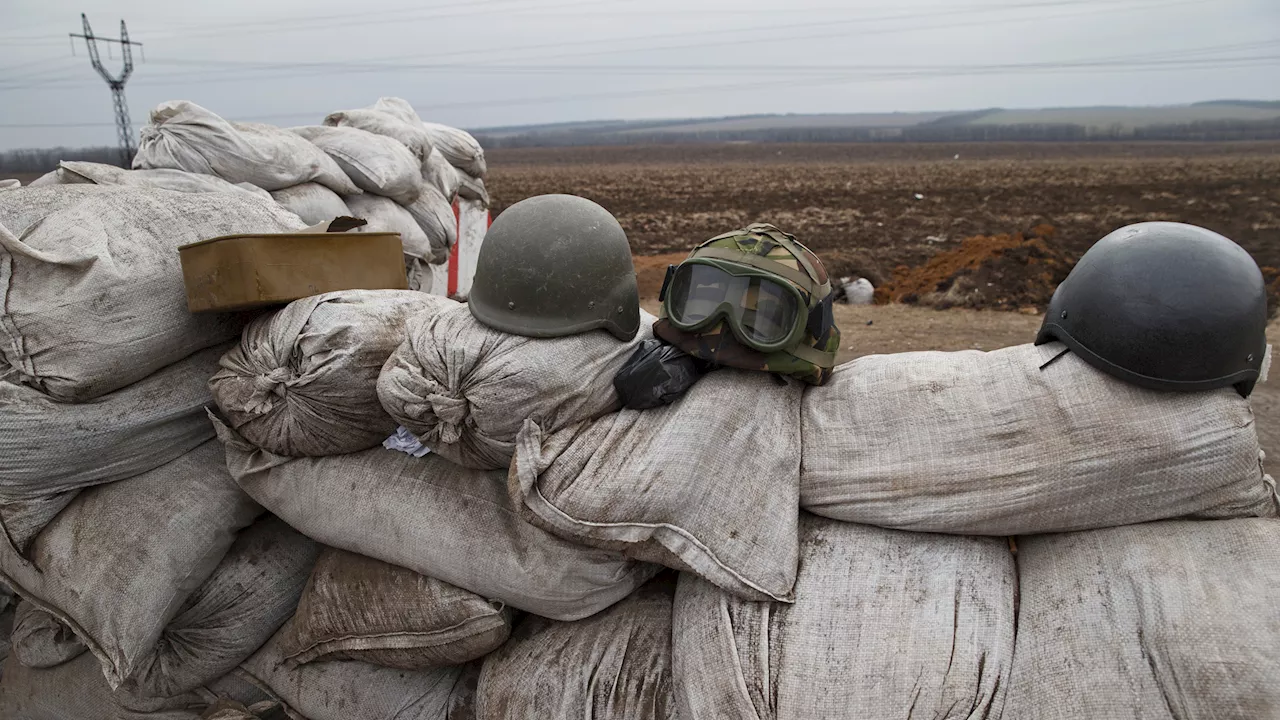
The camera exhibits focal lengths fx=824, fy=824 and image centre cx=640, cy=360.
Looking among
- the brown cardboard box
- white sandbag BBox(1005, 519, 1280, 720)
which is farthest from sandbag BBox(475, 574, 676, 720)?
the brown cardboard box

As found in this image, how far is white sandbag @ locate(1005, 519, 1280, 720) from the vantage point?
134cm

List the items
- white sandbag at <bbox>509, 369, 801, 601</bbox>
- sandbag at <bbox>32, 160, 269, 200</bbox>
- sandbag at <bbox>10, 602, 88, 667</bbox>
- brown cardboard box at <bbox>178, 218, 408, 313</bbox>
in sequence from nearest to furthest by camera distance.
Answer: white sandbag at <bbox>509, 369, 801, 601</bbox> < brown cardboard box at <bbox>178, 218, 408, 313</bbox> < sandbag at <bbox>10, 602, 88, 667</bbox> < sandbag at <bbox>32, 160, 269, 200</bbox>

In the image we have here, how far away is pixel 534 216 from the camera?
5.96 feet

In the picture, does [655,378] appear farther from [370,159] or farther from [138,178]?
[370,159]

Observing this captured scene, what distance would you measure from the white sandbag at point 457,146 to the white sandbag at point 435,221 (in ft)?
2.44

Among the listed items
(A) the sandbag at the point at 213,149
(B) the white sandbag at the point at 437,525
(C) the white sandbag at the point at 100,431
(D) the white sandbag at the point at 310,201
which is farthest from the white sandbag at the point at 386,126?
(B) the white sandbag at the point at 437,525

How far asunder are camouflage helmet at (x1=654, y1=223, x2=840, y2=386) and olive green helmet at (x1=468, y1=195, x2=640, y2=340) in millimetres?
138

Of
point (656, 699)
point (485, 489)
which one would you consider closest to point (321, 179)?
point (485, 489)

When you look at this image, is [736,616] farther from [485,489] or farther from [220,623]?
[220,623]

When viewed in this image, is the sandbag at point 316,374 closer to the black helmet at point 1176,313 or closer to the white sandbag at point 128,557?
the white sandbag at point 128,557

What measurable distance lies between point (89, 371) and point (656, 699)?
1497 mm

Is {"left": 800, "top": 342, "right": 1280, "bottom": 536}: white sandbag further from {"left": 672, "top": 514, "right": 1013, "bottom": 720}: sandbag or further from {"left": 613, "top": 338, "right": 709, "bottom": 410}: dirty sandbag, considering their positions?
{"left": 613, "top": 338, "right": 709, "bottom": 410}: dirty sandbag

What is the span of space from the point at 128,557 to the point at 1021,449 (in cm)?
203

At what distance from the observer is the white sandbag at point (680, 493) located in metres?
1.67
